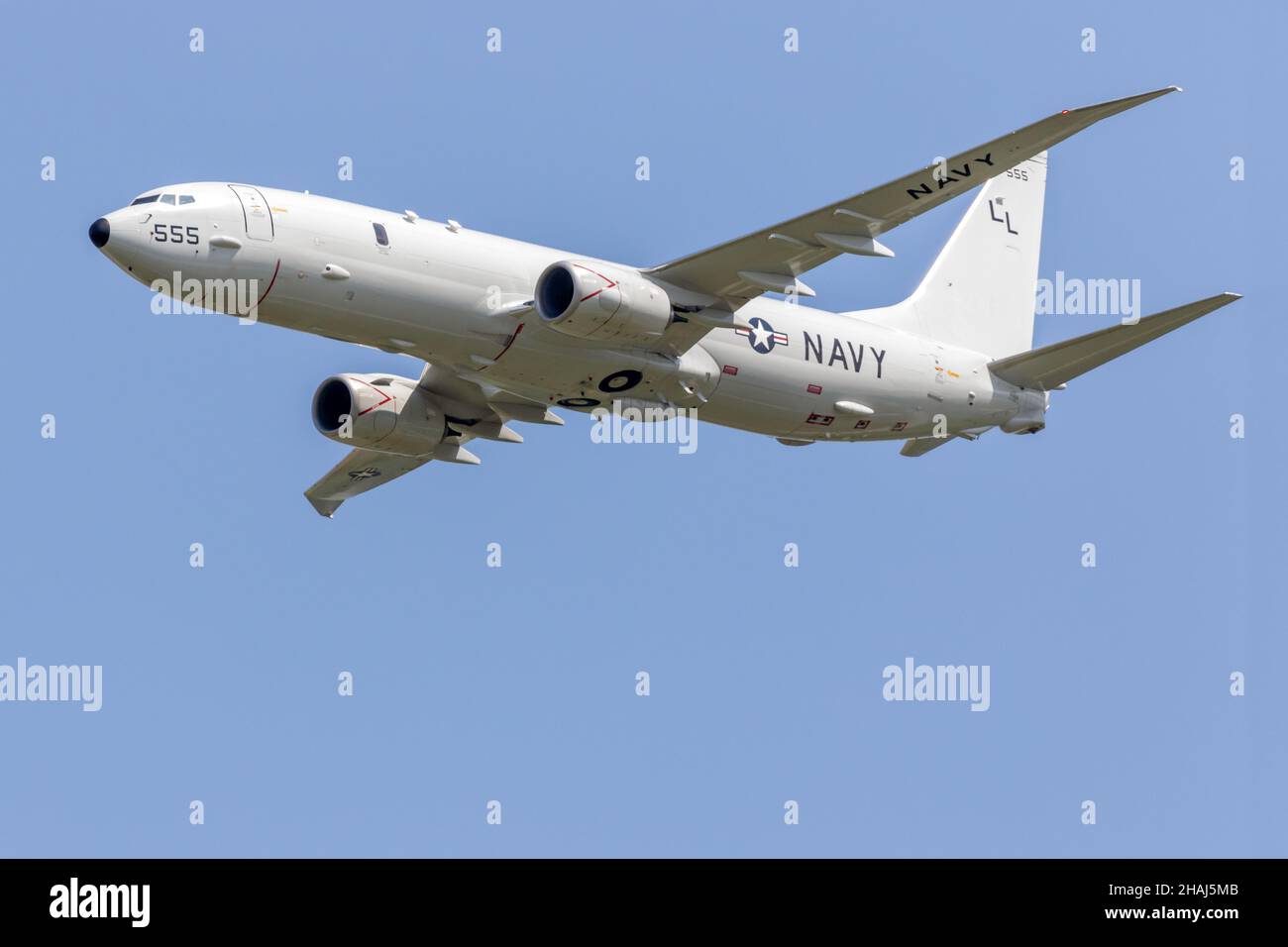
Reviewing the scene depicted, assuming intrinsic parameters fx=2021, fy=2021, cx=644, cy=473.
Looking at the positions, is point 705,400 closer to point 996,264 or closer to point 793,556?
point 793,556

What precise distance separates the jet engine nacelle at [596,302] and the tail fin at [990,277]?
10.0 metres

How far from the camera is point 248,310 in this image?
135 ft

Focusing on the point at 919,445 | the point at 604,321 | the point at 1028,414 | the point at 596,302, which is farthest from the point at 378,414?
the point at 1028,414

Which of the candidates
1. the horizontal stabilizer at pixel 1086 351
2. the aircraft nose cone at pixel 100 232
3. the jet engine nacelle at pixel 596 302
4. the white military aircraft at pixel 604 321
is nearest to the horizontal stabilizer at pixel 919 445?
the white military aircraft at pixel 604 321

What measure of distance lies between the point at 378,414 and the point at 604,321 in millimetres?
8134

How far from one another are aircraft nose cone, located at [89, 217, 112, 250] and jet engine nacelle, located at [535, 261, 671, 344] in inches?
344

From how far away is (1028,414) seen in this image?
50656 millimetres

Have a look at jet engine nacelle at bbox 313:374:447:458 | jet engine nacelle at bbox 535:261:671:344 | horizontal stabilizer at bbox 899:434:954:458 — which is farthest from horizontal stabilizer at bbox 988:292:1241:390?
jet engine nacelle at bbox 313:374:447:458

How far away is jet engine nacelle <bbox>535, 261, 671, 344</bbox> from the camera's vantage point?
137ft

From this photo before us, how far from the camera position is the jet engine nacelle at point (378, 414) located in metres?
47.9

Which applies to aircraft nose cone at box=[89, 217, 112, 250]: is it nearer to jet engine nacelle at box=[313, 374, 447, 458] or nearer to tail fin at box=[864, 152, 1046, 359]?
jet engine nacelle at box=[313, 374, 447, 458]
